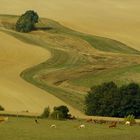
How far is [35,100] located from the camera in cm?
6650

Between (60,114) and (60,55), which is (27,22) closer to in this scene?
(60,55)

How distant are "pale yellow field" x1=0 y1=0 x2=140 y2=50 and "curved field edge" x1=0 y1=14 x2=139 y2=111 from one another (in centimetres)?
430

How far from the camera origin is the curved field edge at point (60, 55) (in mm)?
71500

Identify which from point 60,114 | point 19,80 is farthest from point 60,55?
point 60,114

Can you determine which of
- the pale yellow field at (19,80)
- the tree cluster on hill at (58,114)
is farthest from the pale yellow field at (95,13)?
the tree cluster on hill at (58,114)

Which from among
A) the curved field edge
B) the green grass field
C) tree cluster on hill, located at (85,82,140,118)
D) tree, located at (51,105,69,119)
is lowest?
the green grass field

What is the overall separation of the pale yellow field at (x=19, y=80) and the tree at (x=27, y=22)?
37.8 feet

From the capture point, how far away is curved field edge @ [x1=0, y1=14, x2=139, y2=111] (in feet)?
235

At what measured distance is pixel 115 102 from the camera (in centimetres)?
6006

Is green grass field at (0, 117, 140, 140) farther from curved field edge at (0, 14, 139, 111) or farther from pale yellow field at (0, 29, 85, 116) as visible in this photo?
curved field edge at (0, 14, 139, 111)

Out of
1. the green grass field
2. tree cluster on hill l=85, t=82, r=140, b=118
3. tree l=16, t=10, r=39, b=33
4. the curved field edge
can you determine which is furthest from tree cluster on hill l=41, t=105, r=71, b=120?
tree l=16, t=10, r=39, b=33

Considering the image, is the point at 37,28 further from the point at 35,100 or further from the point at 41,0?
the point at 35,100

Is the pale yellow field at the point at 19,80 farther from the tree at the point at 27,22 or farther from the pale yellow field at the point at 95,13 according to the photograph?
the pale yellow field at the point at 95,13

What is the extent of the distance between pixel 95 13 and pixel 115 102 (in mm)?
81522
